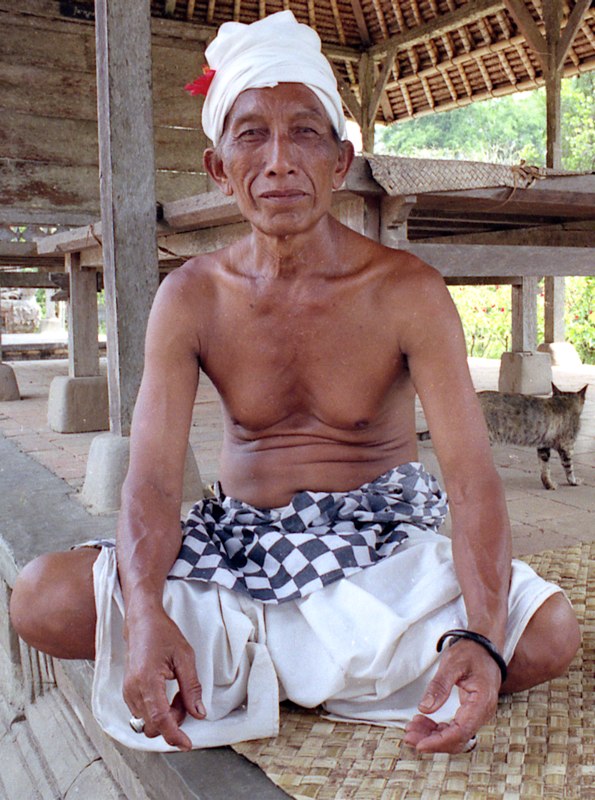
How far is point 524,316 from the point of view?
7.22m

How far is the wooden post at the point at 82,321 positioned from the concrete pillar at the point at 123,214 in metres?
2.26

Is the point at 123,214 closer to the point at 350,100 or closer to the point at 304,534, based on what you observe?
the point at 304,534

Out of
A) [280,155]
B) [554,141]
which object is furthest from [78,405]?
[554,141]

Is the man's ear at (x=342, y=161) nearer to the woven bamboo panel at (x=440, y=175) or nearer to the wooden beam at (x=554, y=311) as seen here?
the woven bamboo panel at (x=440, y=175)

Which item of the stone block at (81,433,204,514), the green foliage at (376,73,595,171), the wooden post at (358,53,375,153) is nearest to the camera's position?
the stone block at (81,433,204,514)

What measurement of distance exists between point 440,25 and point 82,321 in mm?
5603

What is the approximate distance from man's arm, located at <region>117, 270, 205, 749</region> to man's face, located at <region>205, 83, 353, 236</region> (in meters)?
0.28

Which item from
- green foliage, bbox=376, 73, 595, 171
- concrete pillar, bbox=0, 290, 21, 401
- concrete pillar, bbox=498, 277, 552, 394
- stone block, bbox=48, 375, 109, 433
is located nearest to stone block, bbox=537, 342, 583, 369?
concrete pillar, bbox=498, 277, 552, 394

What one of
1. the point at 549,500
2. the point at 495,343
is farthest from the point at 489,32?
the point at 549,500

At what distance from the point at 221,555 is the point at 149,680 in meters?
0.37

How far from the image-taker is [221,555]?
1.76 meters

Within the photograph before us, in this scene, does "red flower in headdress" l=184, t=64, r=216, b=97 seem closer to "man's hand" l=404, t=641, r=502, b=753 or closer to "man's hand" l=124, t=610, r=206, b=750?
"man's hand" l=124, t=610, r=206, b=750

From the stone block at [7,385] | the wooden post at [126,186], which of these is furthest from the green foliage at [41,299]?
the wooden post at [126,186]

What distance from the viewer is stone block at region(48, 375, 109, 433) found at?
521 cm
